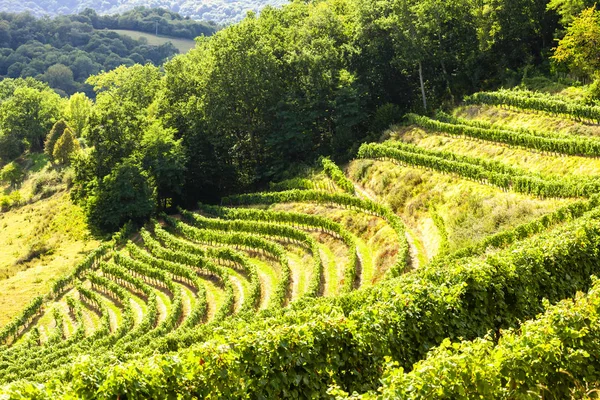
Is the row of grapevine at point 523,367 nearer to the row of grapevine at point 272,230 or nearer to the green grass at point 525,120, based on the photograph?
A: the row of grapevine at point 272,230

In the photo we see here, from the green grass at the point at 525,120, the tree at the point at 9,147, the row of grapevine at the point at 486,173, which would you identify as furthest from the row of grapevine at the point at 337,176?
the tree at the point at 9,147

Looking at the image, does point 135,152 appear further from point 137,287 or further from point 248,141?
point 137,287

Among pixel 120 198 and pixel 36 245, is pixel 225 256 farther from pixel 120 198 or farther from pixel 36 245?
pixel 36 245

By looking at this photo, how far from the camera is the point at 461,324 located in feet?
62.8

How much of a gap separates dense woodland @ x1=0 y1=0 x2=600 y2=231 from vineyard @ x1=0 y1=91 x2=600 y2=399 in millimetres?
6144

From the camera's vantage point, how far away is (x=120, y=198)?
66250 mm

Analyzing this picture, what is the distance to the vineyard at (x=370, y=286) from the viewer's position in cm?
1430

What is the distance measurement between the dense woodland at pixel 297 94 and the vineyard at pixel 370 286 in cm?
614

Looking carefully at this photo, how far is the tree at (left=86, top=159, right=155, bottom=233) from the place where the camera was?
216ft

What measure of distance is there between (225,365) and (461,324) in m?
8.88

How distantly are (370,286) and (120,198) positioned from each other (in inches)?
1731

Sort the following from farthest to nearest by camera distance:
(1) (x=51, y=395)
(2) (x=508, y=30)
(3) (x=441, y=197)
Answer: (2) (x=508, y=30) → (3) (x=441, y=197) → (1) (x=51, y=395)

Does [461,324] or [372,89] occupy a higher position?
[372,89]

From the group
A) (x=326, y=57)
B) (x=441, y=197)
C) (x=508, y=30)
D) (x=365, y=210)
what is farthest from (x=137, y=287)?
(x=508, y=30)
